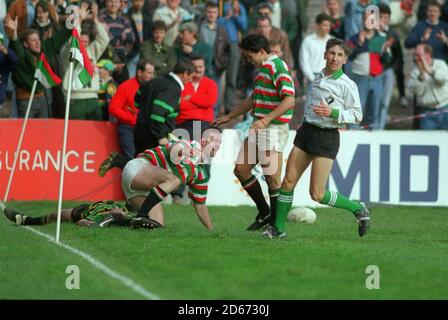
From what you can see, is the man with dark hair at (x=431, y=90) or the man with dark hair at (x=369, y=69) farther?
the man with dark hair at (x=369, y=69)

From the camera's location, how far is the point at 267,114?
13102 mm

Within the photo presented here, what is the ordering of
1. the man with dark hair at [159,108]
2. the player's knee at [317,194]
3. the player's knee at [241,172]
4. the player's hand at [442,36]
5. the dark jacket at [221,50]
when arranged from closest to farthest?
1. the player's knee at [317,194]
2. the player's knee at [241,172]
3. the man with dark hair at [159,108]
4. the dark jacket at [221,50]
5. the player's hand at [442,36]

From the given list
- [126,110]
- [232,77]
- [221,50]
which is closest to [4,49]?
[126,110]

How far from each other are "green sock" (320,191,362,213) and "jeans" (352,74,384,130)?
7.58 m

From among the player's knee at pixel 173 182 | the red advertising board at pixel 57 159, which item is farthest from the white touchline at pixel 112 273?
the red advertising board at pixel 57 159

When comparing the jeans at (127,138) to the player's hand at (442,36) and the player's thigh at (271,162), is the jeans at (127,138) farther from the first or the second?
the player's hand at (442,36)

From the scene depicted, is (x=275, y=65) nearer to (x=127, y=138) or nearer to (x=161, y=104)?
(x=161, y=104)

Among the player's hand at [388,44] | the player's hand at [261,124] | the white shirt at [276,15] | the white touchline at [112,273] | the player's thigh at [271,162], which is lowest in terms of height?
the white touchline at [112,273]

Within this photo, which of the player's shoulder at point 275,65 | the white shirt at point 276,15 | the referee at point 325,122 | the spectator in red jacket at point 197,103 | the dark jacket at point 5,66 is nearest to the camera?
the referee at point 325,122

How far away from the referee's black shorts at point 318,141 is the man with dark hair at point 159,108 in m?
3.05

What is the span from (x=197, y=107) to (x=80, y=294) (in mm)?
8855

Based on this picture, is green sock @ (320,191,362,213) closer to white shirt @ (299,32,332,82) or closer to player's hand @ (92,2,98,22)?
white shirt @ (299,32,332,82)

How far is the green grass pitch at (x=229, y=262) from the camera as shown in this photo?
380 inches

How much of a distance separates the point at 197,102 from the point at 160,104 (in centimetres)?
282
